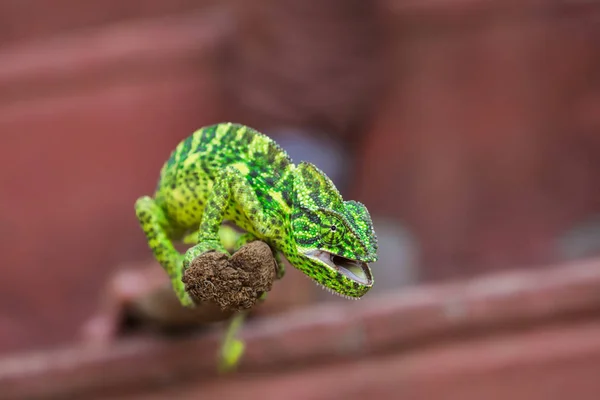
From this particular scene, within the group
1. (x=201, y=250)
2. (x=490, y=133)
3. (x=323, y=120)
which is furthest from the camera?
(x=323, y=120)

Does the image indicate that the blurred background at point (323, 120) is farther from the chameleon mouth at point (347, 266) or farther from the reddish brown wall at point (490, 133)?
the chameleon mouth at point (347, 266)

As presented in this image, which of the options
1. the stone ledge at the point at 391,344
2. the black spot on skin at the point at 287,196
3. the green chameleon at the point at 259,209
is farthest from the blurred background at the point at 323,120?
the black spot on skin at the point at 287,196

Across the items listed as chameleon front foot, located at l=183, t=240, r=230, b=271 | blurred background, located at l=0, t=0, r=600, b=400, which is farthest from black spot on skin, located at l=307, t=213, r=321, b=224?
blurred background, located at l=0, t=0, r=600, b=400

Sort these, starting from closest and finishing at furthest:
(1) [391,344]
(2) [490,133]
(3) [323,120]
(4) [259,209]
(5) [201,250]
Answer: (5) [201,250] → (4) [259,209] → (1) [391,344] → (2) [490,133] → (3) [323,120]

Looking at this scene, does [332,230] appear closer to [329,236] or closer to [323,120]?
[329,236]

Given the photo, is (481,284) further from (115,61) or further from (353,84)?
(115,61)

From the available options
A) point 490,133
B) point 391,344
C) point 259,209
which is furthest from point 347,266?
point 490,133

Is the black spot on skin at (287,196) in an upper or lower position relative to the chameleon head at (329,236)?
upper
